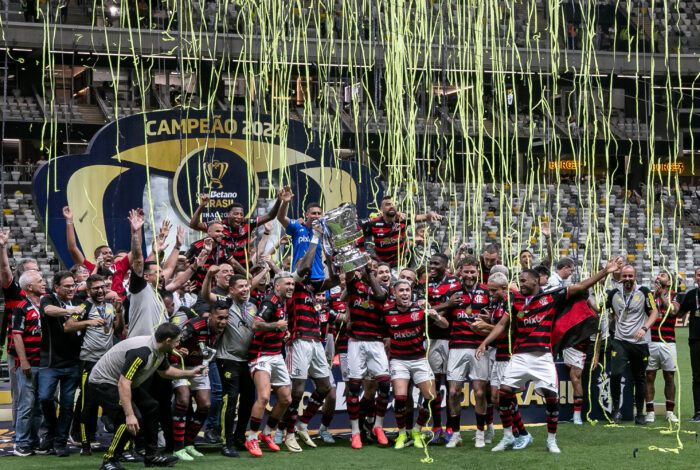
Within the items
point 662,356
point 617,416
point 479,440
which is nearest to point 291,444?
point 479,440

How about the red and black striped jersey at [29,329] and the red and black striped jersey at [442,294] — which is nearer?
the red and black striped jersey at [29,329]

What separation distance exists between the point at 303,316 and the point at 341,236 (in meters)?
0.92

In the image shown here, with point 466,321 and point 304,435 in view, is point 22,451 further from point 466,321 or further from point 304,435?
point 466,321

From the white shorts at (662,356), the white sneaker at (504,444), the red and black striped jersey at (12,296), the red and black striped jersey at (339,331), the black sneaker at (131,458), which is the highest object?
the red and black striped jersey at (12,296)

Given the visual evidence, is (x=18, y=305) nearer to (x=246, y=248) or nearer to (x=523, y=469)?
(x=246, y=248)

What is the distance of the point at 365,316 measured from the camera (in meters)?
8.98

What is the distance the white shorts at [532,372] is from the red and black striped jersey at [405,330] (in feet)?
3.16

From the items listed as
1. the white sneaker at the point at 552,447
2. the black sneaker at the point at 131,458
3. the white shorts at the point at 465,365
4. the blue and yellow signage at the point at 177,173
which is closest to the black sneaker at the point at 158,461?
the black sneaker at the point at 131,458

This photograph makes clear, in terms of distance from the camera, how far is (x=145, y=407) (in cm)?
752

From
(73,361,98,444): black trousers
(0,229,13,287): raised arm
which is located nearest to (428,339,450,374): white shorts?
(73,361,98,444): black trousers

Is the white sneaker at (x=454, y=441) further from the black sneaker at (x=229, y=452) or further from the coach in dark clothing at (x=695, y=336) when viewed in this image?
the coach in dark clothing at (x=695, y=336)

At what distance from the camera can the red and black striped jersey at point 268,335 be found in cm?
846

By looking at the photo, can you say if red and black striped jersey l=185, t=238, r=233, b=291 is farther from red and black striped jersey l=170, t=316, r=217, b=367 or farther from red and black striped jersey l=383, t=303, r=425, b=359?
red and black striped jersey l=383, t=303, r=425, b=359

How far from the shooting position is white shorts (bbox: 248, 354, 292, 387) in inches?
332
